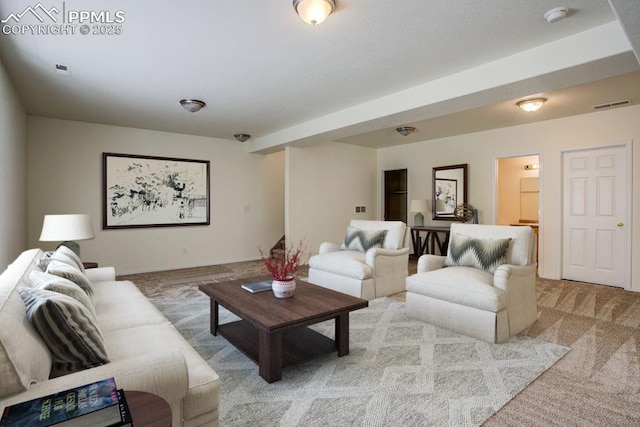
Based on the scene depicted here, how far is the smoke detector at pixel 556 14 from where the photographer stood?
226 centimetres

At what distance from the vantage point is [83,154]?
5219mm

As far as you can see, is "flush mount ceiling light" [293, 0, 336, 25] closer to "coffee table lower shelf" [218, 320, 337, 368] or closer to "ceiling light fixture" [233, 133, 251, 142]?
"coffee table lower shelf" [218, 320, 337, 368]

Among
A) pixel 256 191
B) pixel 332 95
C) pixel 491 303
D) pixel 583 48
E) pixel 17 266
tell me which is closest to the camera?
pixel 17 266

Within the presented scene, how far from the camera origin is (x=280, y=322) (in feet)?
7.13

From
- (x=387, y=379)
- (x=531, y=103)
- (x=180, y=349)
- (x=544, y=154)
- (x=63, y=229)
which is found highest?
(x=531, y=103)

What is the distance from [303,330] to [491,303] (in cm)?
153

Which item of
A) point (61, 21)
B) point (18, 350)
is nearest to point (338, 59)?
point (61, 21)

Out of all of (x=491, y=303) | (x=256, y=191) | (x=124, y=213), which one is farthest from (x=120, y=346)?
(x=256, y=191)

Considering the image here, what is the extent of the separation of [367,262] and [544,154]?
3378mm

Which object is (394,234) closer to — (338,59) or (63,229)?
(338,59)

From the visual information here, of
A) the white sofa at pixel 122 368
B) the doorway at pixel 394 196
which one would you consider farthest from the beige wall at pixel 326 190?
the white sofa at pixel 122 368

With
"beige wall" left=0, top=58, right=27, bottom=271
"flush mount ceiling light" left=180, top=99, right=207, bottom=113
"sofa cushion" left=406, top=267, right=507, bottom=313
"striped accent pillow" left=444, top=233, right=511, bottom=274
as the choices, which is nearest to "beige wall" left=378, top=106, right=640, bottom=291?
"striped accent pillow" left=444, top=233, right=511, bottom=274

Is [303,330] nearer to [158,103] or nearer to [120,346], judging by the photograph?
[120,346]

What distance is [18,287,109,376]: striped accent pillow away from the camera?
135cm
